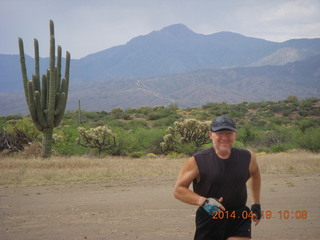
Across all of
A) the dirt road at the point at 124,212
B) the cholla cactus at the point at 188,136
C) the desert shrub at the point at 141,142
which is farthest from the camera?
the desert shrub at the point at 141,142

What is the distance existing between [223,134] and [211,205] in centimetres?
68

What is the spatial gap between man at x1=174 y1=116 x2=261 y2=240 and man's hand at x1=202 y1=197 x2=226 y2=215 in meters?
0.02

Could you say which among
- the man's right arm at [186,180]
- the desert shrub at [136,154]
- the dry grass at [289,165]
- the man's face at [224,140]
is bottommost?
the desert shrub at [136,154]

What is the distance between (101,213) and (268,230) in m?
3.16

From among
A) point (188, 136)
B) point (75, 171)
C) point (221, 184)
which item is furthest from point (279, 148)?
point (221, 184)

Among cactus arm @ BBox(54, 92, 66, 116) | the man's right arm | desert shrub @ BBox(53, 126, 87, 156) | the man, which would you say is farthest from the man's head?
desert shrub @ BBox(53, 126, 87, 156)

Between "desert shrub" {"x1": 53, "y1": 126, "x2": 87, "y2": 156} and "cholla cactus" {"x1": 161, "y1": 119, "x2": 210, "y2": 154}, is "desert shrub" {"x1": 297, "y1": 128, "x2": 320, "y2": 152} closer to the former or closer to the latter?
"cholla cactus" {"x1": 161, "y1": 119, "x2": 210, "y2": 154}

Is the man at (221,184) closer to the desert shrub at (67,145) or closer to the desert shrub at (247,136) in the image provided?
the desert shrub at (67,145)

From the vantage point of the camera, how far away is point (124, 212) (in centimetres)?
744

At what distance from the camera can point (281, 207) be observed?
761 centimetres

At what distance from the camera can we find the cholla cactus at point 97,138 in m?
19.3

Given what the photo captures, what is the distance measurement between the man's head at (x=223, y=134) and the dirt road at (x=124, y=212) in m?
2.77

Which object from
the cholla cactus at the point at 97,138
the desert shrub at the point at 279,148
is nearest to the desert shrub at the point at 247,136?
the desert shrub at the point at 279,148

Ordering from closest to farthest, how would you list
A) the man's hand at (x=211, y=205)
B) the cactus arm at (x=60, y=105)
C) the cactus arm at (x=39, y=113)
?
the man's hand at (x=211, y=205), the cactus arm at (x=39, y=113), the cactus arm at (x=60, y=105)
